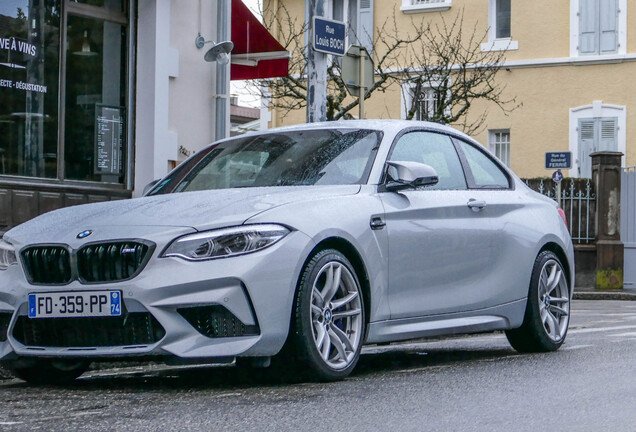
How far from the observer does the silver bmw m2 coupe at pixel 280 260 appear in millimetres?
6445

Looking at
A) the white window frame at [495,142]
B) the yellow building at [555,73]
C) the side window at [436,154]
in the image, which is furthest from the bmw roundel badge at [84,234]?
the white window frame at [495,142]

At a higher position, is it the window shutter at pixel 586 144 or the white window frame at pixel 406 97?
the white window frame at pixel 406 97

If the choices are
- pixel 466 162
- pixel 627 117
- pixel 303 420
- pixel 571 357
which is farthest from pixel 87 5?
pixel 627 117

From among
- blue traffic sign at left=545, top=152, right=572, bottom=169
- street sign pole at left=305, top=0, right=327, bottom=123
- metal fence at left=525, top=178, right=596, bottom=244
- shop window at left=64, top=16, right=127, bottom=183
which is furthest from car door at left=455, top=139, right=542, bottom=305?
blue traffic sign at left=545, top=152, right=572, bottom=169

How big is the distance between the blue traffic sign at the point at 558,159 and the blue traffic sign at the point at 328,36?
15.0 meters

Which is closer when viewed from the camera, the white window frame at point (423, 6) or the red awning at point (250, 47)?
the red awning at point (250, 47)

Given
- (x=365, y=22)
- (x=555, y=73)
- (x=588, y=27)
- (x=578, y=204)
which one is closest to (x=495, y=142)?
(x=555, y=73)

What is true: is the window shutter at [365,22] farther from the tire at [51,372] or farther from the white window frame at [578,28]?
the tire at [51,372]

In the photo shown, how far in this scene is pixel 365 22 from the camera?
32812 mm

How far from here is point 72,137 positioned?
45.8 feet

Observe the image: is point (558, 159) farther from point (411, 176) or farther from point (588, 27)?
point (411, 176)

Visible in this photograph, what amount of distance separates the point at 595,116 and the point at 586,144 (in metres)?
0.70

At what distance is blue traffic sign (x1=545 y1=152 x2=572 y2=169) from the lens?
27328 millimetres

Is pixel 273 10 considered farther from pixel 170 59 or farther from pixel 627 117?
pixel 170 59
